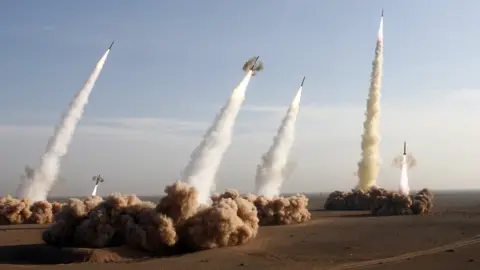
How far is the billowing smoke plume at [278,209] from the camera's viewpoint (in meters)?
45.2

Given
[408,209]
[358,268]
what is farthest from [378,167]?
[358,268]

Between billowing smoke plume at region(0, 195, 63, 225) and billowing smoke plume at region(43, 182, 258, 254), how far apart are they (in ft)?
66.1

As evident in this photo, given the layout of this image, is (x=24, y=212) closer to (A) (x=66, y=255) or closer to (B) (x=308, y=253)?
(A) (x=66, y=255)

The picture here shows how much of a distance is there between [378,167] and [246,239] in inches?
1744

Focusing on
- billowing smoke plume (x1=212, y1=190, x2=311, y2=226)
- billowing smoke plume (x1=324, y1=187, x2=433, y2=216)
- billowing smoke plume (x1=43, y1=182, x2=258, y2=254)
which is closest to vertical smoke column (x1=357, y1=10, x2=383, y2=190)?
billowing smoke plume (x1=324, y1=187, x2=433, y2=216)

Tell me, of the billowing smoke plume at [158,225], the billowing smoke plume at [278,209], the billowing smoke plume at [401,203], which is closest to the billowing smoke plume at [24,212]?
the billowing smoke plume at [278,209]

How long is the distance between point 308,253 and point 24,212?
32.3 metres

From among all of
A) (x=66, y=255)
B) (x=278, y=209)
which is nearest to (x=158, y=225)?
(x=66, y=255)

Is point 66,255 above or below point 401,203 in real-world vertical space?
below

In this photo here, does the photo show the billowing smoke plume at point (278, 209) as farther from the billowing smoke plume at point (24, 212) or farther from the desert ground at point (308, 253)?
the billowing smoke plume at point (24, 212)

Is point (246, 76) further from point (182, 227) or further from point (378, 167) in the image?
point (378, 167)

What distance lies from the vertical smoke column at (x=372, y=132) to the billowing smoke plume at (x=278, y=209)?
72.1 feet

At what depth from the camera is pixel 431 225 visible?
4084 cm

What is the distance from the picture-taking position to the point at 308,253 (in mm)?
29656
